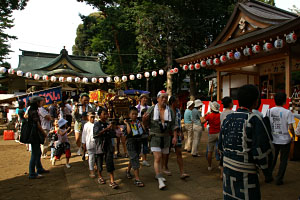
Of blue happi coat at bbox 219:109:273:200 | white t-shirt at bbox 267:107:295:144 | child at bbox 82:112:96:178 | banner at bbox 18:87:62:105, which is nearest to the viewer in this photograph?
blue happi coat at bbox 219:109:273:200

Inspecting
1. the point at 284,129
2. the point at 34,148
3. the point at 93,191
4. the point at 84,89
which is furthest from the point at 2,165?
the point at 84,89

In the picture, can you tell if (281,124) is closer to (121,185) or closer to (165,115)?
(165,115)

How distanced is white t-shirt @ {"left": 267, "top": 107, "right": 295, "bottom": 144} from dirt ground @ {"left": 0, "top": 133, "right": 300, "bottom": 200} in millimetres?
943

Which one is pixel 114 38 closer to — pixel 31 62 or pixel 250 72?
pixel 31 62

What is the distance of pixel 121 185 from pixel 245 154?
3.05 metres

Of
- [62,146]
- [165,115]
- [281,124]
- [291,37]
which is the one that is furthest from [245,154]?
[291,37]

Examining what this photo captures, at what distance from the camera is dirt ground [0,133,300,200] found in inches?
158

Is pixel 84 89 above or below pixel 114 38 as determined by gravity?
below

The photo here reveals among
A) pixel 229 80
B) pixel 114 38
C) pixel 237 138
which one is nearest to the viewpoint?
pixel 237 138

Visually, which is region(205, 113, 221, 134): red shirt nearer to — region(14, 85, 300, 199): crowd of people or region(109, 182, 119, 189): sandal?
region(14, 85, 300, 199): crowd of people

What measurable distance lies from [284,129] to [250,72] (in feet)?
23.7

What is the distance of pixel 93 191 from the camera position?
4230 mm

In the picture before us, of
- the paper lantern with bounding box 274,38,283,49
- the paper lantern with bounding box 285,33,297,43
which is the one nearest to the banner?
the paper lantern with bounding box 274,38,283,49

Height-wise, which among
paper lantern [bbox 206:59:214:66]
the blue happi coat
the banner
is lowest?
the blue happi coat
